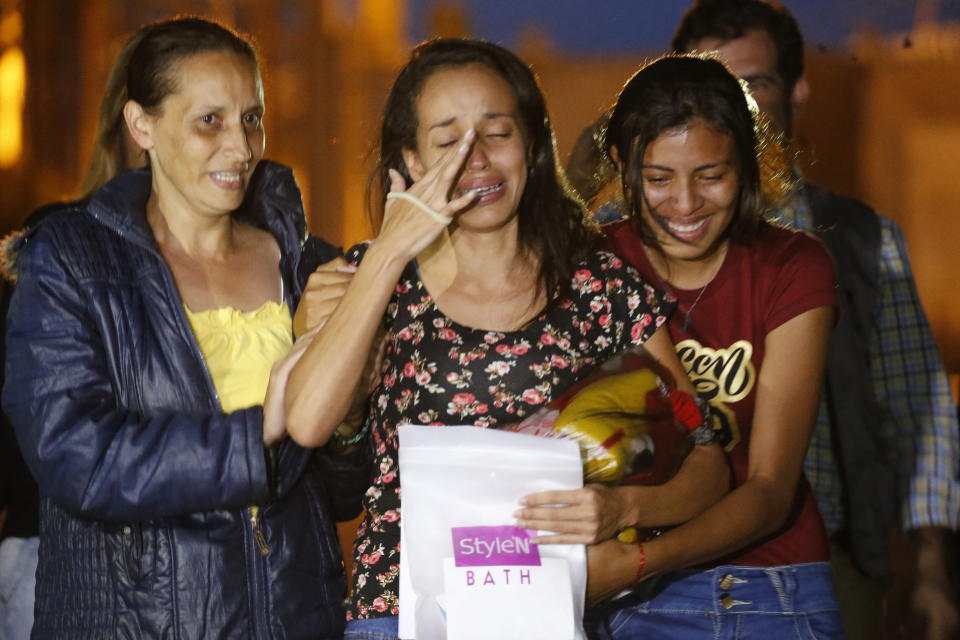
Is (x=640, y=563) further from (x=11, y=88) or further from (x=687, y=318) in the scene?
(x=11, y=88)

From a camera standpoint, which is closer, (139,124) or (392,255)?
(392,255)

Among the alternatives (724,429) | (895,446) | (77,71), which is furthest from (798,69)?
(77,71)

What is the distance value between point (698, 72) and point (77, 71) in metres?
2.52

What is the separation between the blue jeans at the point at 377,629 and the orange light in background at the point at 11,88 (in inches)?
101

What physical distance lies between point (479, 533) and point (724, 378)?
1.94 feet

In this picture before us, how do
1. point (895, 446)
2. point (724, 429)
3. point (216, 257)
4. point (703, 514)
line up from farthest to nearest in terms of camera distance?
point (895, 446), point (216, 257), point (724, 429), point (703, 514)

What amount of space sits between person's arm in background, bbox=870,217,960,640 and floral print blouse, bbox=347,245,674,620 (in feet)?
3.72

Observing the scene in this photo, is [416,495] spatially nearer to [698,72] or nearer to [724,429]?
[724,429]

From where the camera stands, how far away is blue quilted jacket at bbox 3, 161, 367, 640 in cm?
191

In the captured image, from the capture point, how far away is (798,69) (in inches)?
117

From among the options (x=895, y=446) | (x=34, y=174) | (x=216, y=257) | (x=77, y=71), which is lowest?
(x=895, y=446)

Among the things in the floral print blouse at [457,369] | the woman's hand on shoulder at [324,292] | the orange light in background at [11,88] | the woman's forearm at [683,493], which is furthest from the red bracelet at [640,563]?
the orange light in background at [11,88]

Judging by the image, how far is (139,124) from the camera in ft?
7.27

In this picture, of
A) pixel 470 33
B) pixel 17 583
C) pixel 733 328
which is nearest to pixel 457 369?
pixel 733 328
